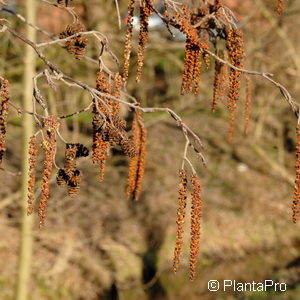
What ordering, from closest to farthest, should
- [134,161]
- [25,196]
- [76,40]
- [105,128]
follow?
[105,128]
[76,40]
[134,161]
[25,196]

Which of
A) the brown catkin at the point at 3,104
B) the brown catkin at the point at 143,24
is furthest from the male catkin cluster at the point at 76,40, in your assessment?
the brown catkin at the point at 3,104

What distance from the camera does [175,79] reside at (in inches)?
522

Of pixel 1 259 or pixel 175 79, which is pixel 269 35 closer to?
pixel 175 79

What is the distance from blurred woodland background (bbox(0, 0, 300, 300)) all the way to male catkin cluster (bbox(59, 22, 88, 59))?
4449 millimetres

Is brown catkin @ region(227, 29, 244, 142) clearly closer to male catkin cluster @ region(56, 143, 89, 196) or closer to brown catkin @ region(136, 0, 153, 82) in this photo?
brown catkin @ region(136, 0, 153, 82)

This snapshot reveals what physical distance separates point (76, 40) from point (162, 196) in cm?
869

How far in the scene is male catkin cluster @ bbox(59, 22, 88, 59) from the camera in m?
2.40

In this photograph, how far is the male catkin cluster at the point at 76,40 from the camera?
2.40m

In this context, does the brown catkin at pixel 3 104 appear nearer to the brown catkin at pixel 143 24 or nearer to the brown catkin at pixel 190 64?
the brown catkin at pixel 143 24

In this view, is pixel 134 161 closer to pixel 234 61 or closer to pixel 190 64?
pixel 190 64

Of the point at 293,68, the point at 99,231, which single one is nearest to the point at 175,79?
the point at 293,68

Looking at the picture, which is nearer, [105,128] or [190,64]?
[105,128]

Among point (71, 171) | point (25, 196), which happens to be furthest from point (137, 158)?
point (25, 196)

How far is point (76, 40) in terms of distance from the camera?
2.42m
